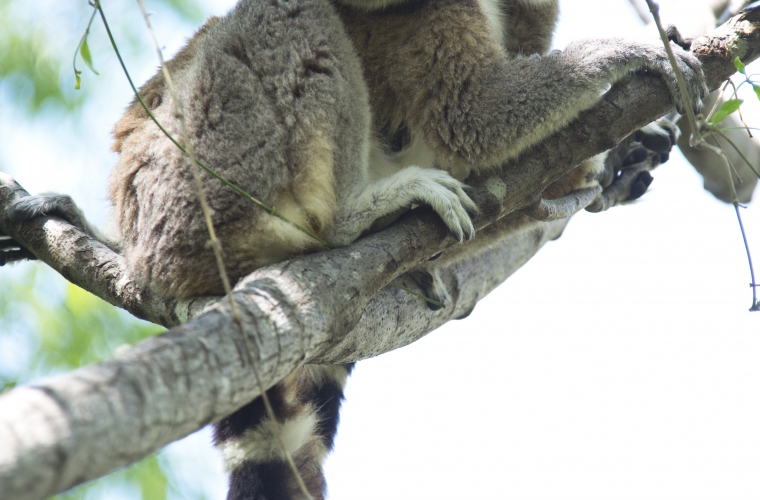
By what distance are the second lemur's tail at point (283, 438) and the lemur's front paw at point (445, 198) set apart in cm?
167

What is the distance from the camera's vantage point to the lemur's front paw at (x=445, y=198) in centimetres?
329

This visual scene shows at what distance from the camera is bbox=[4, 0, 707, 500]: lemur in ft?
10.8

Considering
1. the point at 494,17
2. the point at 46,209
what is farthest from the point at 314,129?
the point at 46,209

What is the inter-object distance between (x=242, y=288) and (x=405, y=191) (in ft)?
4.18

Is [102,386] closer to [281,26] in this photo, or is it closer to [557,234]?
[281,26]

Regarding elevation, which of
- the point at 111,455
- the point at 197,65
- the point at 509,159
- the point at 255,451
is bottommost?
the point at 111,455

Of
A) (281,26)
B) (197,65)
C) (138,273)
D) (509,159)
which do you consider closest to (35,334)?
(138,273)

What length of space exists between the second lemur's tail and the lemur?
0.01 meters

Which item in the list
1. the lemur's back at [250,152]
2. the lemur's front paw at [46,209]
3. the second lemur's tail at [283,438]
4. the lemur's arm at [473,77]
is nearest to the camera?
the lemur's back at [250,152]

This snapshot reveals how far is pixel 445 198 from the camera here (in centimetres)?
330

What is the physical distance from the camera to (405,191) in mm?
3377

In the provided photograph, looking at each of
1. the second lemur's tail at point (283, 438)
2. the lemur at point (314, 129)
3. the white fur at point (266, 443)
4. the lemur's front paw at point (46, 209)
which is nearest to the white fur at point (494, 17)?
the lemur at point (314, 129)

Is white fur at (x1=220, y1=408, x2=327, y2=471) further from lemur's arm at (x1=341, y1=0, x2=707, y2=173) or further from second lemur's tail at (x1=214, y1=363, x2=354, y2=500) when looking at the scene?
lemur's arm at (x1=341, y1=0, x2=707, y2=173)

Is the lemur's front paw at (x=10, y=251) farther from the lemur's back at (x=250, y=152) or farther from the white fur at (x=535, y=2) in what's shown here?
the white fur at (x=535, y=2)
